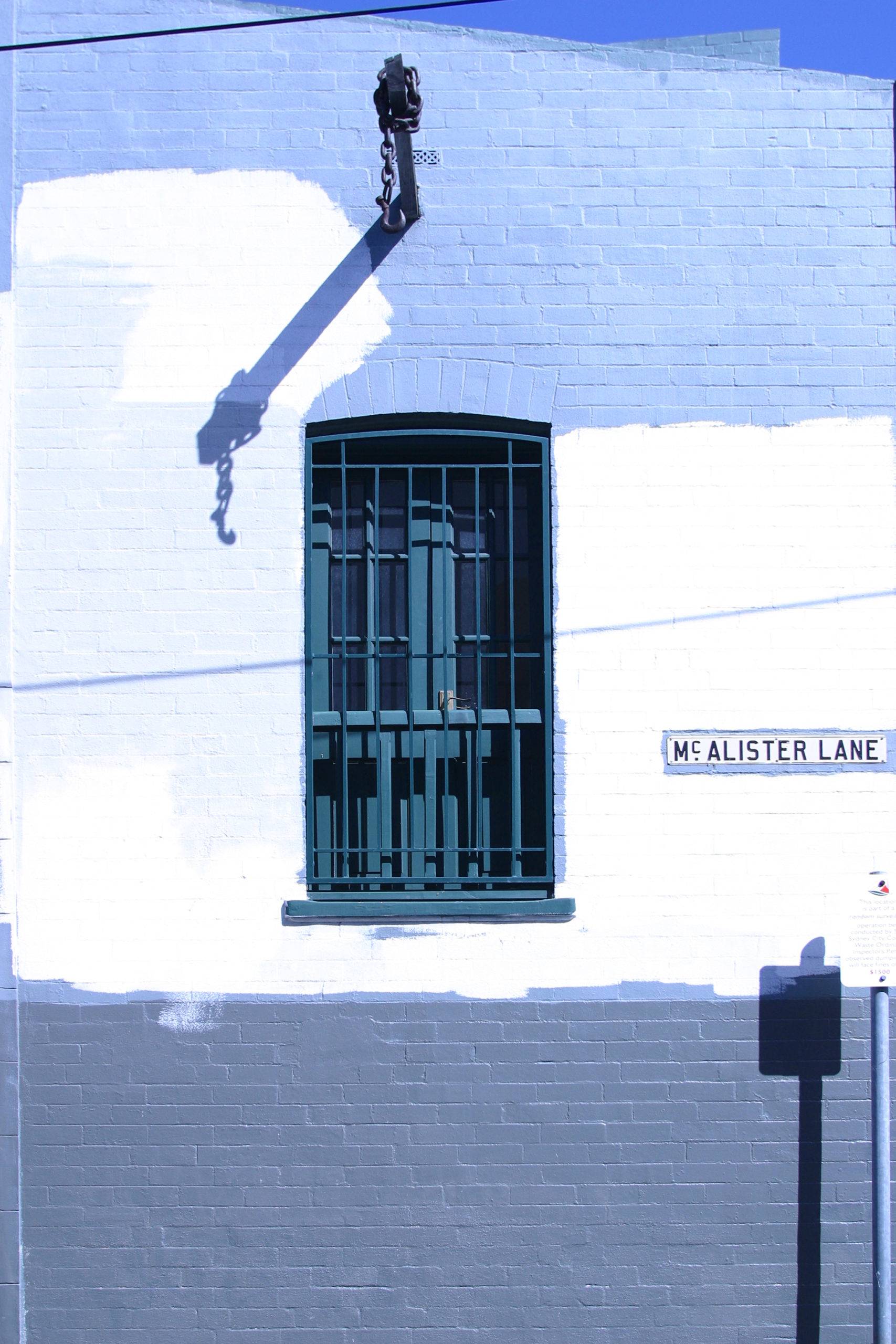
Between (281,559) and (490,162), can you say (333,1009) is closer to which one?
(281,559)

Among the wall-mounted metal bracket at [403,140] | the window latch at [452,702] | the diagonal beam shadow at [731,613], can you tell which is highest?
the wall-mounted metal bracket at [403,140]

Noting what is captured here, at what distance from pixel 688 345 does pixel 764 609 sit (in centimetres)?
123

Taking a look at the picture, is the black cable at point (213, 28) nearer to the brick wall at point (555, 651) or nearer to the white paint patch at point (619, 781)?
the brick wall at point (555, 651)

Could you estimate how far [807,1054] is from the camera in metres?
4.54

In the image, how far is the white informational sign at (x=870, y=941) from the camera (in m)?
4.15

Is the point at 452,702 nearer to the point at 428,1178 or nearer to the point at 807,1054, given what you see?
the point at 428,1178

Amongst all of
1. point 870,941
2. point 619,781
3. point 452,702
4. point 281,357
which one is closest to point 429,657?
point 452,702

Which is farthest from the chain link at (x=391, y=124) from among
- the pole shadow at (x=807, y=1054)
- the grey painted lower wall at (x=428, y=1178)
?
the pole shadow at (x=807, y=1054)

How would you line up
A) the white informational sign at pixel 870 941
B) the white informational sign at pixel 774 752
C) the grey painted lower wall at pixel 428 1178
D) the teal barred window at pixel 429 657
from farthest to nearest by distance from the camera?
1. the teal barred window at pixel 429 657
2. the white informational sign at pixel 774 752
3. the grey painted lower wall at pixel 428 1178
4. the white informational sign at pixel 870 941

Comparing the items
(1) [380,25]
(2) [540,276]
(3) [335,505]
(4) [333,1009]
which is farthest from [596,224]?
(4) [333,1009]

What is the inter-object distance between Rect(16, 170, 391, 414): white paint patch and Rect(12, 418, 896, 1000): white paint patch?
1023mm

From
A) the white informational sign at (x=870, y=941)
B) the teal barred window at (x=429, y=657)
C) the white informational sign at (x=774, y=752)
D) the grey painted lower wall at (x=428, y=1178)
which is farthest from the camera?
the teal barred window at (x=429, y=657)

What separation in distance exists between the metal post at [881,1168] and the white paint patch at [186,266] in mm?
3557

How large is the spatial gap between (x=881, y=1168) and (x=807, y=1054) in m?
0.51
